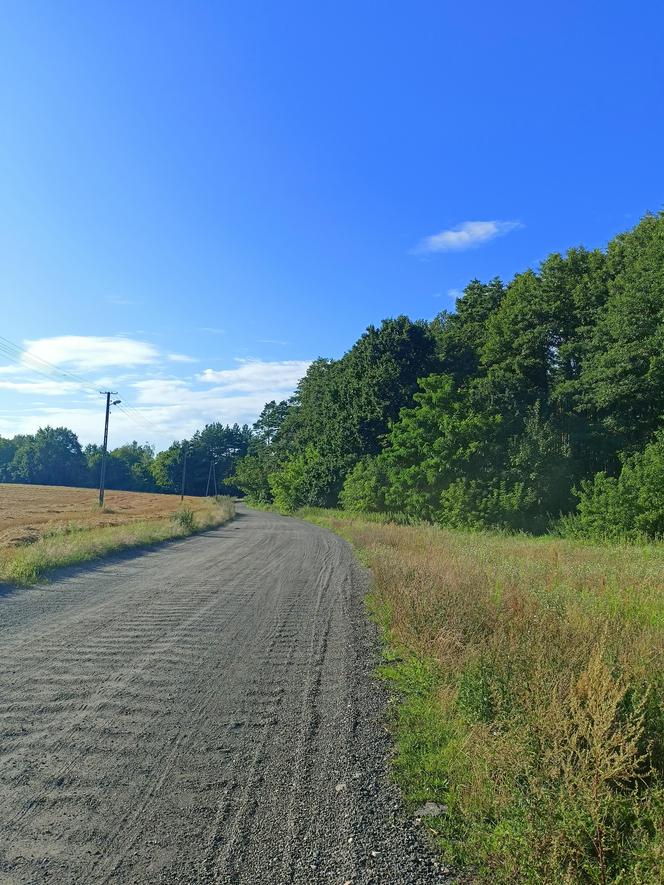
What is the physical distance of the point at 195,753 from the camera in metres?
4.81

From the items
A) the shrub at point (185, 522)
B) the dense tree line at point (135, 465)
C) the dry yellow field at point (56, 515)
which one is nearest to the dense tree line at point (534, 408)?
the shrub at point (185, 522)

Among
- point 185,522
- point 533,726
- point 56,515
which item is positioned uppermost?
point 533,726

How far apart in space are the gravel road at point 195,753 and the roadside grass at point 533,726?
395mm

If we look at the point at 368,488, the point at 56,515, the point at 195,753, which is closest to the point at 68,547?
the point at 195,753

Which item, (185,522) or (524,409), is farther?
(524,409)

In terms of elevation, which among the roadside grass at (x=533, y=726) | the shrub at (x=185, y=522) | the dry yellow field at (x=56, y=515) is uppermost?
the roadside grass at (x=533, y=726)

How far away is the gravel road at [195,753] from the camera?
3439 mm

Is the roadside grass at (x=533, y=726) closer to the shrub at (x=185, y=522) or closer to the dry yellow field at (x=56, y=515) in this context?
the dry yellow field at (x=56, y=515)

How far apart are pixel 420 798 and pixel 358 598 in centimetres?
845

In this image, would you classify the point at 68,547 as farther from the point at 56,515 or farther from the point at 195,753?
the point at 56,515

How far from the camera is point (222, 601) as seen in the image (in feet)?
38.2

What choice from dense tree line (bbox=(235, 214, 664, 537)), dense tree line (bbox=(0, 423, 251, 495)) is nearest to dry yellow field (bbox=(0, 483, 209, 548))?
dense tree line (bbox=(235, 214, 664, 537))

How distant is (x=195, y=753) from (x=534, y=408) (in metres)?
37.7

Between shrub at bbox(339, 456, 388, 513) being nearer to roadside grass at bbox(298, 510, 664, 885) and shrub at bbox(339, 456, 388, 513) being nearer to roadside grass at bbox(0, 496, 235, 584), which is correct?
roadside grass at bbox(0, 496, 235, 584)
